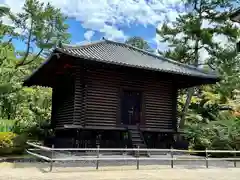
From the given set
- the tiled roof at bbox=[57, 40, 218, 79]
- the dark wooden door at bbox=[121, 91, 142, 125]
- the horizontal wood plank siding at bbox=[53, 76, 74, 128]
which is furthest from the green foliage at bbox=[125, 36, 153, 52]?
the dark wooden door at bbox=[121, 91, 142, 125]

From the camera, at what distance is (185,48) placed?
2692 cm

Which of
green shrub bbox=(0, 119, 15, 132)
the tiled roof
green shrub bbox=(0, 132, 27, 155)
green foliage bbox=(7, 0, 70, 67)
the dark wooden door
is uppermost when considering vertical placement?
green foliage bbox=(7, 0, 70, 67)

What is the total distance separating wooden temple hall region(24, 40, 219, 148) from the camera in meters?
14.6

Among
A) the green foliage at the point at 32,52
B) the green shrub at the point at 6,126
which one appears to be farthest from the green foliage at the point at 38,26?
the green shrub at the point at 6,126

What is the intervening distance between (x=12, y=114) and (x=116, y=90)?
13753 millimetres

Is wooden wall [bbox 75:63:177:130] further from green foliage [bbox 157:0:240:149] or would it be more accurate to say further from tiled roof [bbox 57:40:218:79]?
green foliage [bbox 157:0:240:149]

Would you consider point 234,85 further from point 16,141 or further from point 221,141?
point 16,141

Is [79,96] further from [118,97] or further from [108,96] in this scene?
[118,97]

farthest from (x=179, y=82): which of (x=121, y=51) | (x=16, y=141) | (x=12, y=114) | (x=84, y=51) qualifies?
(x=12, y=114)

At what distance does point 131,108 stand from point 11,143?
651 cm

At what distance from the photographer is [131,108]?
16.8m

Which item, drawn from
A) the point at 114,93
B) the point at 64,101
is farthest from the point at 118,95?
the point at 64,101

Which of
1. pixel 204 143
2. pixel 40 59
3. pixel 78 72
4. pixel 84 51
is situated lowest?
pixel 204 143

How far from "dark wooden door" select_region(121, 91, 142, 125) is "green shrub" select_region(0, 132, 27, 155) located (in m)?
5.58
